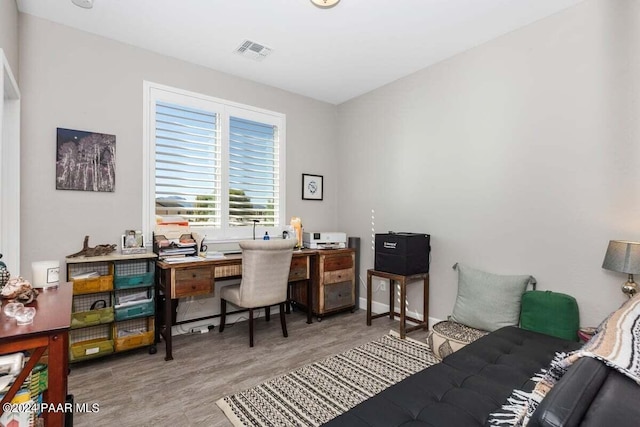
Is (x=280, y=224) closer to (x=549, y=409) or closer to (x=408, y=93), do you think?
(x=408, y=93)

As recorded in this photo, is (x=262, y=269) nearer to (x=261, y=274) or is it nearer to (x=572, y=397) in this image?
(x=261, y=274)

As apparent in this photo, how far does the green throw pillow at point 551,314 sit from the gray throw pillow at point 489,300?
8 cm

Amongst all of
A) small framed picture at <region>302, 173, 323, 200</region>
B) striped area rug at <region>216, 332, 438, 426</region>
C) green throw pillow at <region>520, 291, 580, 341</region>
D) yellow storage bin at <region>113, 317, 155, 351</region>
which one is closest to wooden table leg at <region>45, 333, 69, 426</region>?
striped area rug at <region>216, 332, 438, 426</region>

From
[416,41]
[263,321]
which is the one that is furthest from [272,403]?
[416,41]

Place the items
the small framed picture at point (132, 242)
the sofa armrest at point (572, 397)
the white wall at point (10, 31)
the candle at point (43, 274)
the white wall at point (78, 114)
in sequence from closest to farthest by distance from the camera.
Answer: the sofa armrest at point (572, 397) → the candle at point (43, 274) → the white wall at point (10, 31) → the white wall at point (78, 114) → the small framed picture at point (132, 242)

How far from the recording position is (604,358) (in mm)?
842

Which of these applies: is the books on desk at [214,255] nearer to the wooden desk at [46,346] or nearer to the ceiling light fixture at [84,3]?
the wooden desk at [46,346]

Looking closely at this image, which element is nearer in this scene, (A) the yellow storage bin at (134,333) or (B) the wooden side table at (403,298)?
(A) the yellow storage bin at (134,333)

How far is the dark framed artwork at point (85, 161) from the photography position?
2.58 meters

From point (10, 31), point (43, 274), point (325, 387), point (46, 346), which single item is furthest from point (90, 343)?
point (10, 31)

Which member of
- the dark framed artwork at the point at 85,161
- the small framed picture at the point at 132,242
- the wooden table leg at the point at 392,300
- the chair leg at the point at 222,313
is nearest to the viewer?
the dark framed artwork at the point at 85,161

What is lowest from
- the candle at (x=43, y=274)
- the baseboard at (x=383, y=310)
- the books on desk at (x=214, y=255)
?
the baseboard at (x=383, y=310)

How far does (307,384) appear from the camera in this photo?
2.18 meters

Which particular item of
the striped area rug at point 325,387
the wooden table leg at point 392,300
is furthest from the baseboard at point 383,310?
the striped area rug at point 325,387
